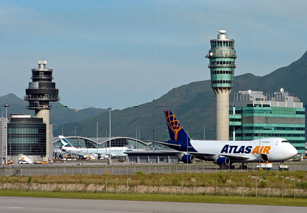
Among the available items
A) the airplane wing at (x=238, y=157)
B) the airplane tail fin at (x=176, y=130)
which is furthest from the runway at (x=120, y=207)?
the airplane tail fin at (x=176, y=130)

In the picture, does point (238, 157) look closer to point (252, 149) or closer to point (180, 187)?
point (252, 149)

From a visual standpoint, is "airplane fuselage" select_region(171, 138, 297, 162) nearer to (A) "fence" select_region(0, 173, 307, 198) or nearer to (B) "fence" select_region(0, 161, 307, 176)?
(B) "fence" select_region(0, 161, 307, 176)

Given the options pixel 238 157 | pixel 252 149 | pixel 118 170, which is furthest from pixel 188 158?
pixel 118 170

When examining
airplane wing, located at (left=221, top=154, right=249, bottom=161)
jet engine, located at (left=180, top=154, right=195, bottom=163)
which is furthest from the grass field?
jet engine, located at (left=180, top=154, right=195, bottom=163)

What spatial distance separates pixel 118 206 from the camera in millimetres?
41906

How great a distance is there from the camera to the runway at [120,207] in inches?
1533

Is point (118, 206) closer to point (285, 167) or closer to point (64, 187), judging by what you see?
point (64, 187)

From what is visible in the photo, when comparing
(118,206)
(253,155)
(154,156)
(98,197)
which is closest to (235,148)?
(253,155)

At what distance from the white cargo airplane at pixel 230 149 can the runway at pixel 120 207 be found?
2205 inches

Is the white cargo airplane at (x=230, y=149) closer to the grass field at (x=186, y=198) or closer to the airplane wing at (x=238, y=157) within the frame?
the airplane wing at (x=238, y=157)

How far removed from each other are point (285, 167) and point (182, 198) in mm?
52198

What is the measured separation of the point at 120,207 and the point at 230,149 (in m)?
64.7

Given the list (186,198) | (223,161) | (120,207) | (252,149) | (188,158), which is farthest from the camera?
(188,158)

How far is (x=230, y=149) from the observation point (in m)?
104
